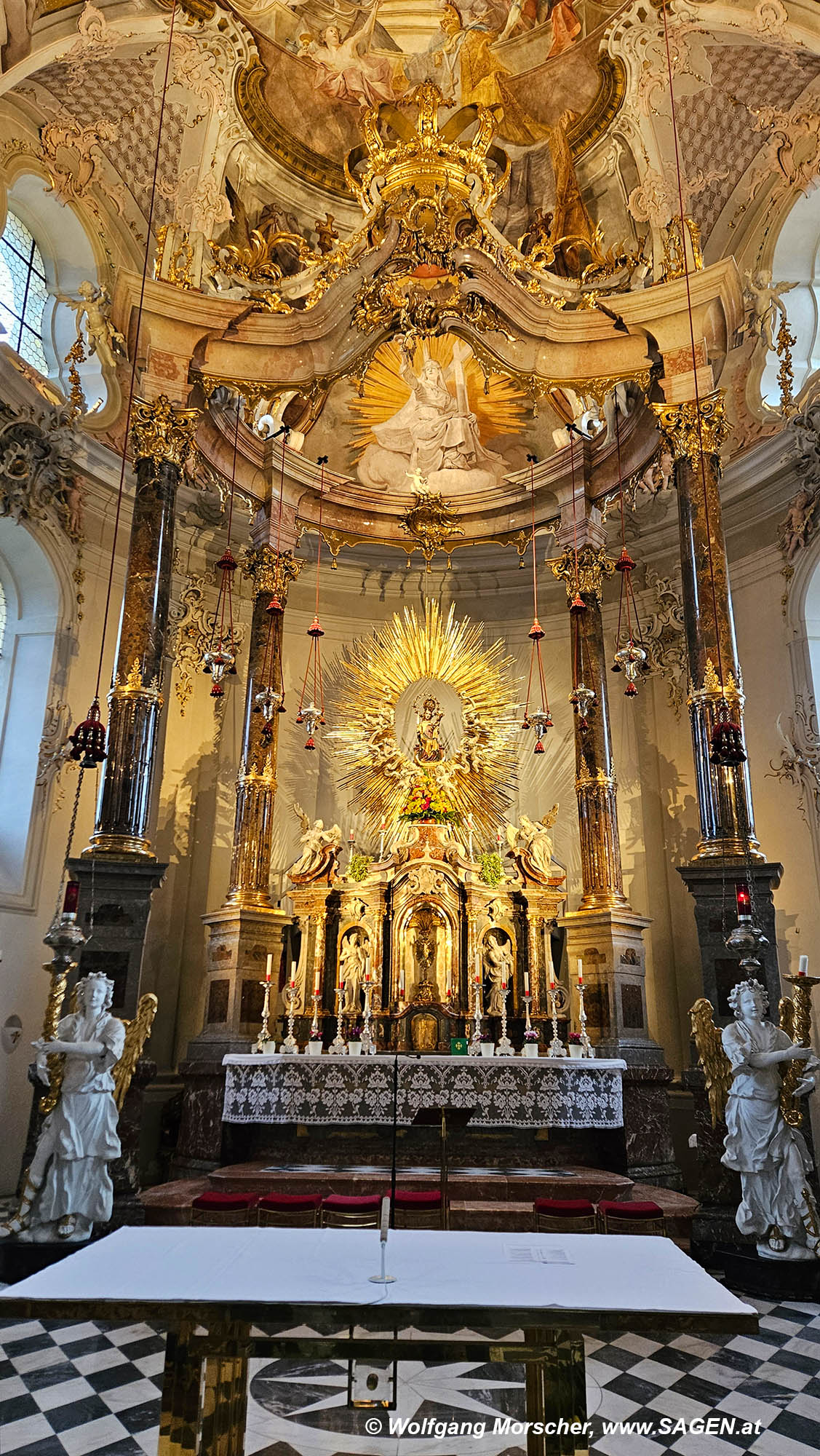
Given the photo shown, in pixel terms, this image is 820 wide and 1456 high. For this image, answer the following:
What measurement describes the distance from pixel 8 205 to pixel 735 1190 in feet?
39.5

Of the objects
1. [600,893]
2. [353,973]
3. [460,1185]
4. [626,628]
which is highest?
[626,628]

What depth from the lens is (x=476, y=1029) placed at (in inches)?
Result: 377

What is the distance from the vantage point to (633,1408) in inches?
169

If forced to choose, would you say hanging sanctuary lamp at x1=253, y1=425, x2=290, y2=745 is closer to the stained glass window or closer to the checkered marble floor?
the stained glass window

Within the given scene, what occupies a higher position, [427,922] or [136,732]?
[136,732]

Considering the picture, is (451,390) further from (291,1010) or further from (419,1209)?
(419,1209)

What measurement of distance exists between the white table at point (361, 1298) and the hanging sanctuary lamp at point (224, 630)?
5598 millimetres

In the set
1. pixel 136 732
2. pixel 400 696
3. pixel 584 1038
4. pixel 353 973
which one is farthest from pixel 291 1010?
pixel 400 696

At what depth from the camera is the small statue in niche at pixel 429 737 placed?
11547 millimetres

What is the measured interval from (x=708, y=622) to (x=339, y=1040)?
5307 millimetres

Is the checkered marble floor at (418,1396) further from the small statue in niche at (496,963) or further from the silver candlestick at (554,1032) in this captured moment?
the small statue in niche at (496,963)

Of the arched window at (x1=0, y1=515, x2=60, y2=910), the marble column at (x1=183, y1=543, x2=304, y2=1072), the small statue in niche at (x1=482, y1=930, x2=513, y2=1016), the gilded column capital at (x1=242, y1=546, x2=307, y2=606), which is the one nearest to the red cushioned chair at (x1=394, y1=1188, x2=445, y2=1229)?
the marble column at (x1=183, y1=543, x2=304, y2=1072)

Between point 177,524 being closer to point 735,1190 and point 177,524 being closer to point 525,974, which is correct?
point 525,974

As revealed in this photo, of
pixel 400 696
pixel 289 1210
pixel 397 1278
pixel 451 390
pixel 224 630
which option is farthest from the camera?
pixel 400 696
